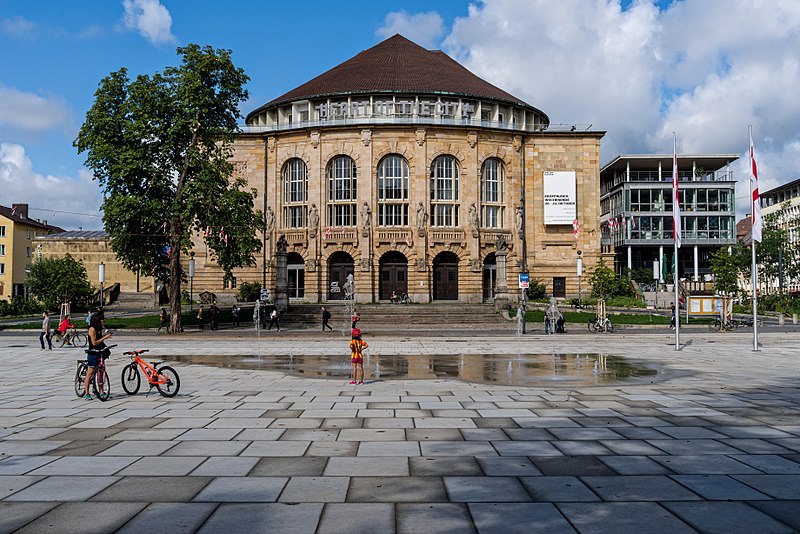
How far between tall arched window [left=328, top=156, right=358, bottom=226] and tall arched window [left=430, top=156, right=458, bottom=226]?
292 inches

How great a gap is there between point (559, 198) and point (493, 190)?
6553 mm

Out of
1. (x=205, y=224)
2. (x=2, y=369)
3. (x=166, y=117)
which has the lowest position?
(x=2, y=369)

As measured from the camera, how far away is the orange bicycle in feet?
49.5

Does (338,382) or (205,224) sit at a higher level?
(205,224)

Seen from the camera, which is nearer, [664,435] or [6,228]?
[664,435]

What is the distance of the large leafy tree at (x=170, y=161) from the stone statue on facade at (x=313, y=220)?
18741 millimetres

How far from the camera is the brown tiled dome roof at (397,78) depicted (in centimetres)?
6225

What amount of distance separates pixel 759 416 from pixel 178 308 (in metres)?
34.3

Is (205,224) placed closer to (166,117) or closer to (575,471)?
(166,117)

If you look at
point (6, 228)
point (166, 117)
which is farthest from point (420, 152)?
Answer: point (6, 228)

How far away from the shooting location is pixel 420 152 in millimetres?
60594

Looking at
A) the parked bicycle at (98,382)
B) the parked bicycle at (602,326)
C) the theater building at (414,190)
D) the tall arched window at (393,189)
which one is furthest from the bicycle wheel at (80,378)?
the tall arched window at (393,189)

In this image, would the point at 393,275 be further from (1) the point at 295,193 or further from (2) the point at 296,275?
(1) the point at 295,193

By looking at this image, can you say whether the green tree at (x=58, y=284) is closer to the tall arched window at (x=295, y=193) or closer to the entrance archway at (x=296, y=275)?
the entrance archway at (x=296, y=275)
